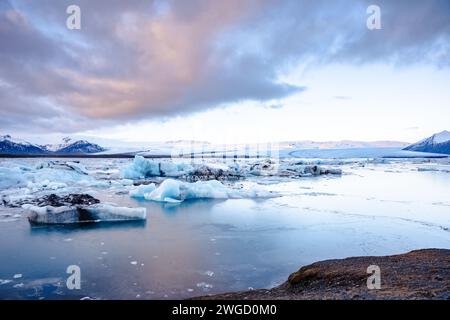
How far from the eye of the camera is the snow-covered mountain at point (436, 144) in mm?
83938

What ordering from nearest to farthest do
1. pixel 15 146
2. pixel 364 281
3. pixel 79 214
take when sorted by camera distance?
pixel 364 281, pixel 79 214, pixel 15 146

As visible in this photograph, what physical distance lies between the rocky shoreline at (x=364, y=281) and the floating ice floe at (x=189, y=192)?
7347mm

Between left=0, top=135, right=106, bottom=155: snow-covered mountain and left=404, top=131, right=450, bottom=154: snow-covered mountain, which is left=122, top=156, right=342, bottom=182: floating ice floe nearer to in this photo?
left=404, top=131, right=450, bottom=154: snow-covered mountain

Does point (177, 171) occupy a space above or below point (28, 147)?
below

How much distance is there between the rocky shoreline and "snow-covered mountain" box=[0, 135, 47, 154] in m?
158

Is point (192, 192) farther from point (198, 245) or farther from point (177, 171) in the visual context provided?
point (177, 171)

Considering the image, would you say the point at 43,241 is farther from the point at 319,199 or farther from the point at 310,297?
the point at 319,199

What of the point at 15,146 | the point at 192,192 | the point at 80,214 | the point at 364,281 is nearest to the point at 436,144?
the point at 192,192

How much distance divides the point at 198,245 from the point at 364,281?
297 centimetres

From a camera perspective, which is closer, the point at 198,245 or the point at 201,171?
the point at 198,245

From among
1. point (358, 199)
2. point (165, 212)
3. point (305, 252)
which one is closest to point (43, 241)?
point (165, 212)

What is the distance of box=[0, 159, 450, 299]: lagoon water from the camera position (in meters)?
3.83

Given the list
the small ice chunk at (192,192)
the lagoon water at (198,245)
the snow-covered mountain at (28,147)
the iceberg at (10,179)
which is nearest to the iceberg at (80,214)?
the lagoon water at (198,245)

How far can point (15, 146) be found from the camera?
465ft
